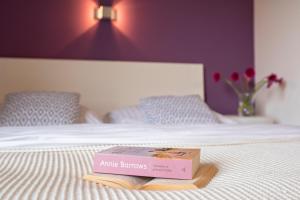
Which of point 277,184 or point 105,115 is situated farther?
point 105,115

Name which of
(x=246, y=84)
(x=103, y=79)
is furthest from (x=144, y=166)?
(x=246, y=84)

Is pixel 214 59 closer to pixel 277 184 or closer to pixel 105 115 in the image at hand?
pixel 105 115

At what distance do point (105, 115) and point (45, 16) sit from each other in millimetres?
958

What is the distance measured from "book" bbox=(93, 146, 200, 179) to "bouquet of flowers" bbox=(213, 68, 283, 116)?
227 centimetres

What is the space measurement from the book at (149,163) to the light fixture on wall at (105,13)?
216 cm

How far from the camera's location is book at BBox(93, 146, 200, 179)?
0.76 m

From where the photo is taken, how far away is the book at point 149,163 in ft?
2.49

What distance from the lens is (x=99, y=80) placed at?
275cm

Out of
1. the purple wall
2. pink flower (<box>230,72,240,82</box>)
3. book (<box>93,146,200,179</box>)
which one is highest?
the purple wall

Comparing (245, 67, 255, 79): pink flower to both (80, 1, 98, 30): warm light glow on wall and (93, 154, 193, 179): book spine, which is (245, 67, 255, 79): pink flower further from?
(93, 154, 193, 179): book spine

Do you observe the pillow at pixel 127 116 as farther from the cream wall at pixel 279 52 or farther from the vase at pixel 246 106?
the cream wall at pixel 279 52

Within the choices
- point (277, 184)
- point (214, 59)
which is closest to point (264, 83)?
point (214, 59)

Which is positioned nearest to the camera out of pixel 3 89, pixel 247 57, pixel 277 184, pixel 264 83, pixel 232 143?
pixel 277 184

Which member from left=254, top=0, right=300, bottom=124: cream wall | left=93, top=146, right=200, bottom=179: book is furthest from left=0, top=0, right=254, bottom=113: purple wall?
left=93, top=146, right=200, bottom=179: book
